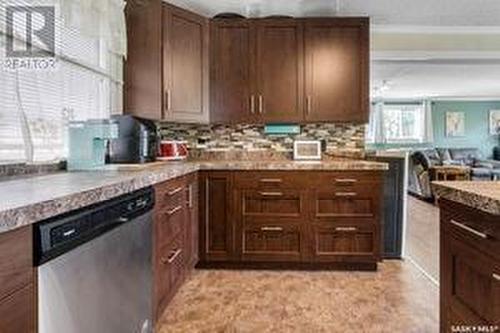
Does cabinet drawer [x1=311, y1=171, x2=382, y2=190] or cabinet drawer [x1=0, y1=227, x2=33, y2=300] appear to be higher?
cabinet drawer [x1=311, y1=171, x2=382, y2=190]

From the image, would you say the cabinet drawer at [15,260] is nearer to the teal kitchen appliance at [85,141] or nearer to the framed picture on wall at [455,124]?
the teal kitchen appliance at [85,141]

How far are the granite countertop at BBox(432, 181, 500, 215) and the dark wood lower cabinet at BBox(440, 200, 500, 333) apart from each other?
0.03m

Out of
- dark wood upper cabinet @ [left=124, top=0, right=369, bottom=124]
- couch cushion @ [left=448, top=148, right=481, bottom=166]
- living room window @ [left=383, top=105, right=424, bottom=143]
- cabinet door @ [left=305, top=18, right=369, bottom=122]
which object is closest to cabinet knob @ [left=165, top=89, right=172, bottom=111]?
dark wood upper cabinet @ [left=124, top=0, right=369, bottom=124]

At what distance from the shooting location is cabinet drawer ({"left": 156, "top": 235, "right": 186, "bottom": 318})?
2590 mm

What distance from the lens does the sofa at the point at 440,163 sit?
28.0ft

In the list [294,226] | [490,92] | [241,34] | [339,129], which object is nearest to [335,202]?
[294,226]

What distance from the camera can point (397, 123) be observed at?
40.6 ft

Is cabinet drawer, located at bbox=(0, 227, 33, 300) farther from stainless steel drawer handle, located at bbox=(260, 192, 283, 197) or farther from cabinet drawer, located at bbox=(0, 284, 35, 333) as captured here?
stainless steel drawer handle, located at bbox=(260, 192, 283, 197)

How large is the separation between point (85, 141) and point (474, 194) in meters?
1.96

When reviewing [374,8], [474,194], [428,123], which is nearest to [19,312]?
[474,194]

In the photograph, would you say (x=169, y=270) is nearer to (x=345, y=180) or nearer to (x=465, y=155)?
(x=345, y=180)

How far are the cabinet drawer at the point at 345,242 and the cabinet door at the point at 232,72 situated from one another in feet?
4.05

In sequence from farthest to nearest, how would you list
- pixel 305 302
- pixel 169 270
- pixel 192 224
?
pixel 192 224 < pixel 305 302 < pixel 169 270

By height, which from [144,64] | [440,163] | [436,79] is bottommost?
[440,163]
